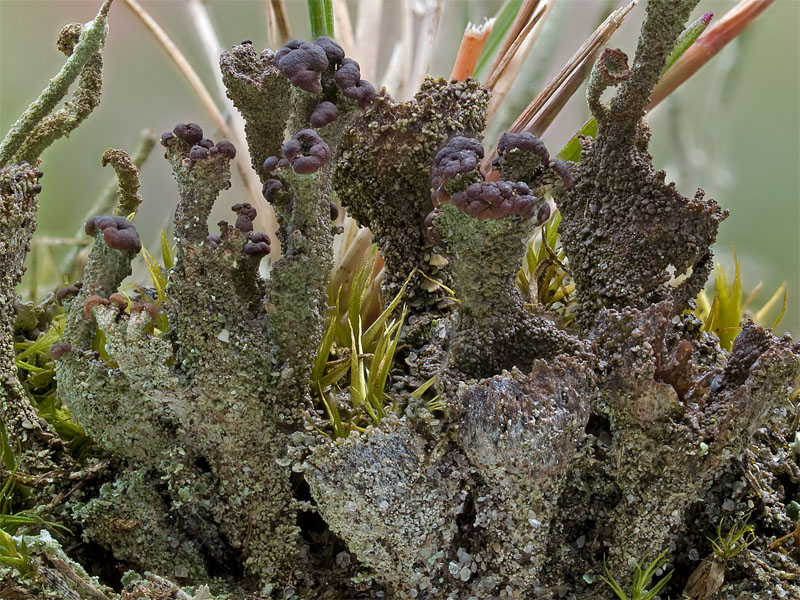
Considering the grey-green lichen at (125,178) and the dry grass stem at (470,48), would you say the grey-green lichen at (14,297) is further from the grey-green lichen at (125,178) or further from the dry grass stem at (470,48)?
the dry grass stem at (470,48)

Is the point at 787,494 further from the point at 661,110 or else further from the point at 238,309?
the point at 661,110

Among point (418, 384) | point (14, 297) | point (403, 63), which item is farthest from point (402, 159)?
point (403, 63)

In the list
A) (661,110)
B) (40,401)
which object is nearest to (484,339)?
(40,401)

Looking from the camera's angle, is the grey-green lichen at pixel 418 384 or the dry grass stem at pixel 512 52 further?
the dry grass stem at pixel 512 52

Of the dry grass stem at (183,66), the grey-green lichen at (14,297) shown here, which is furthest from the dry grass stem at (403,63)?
the grey-green lichen at (14,297)

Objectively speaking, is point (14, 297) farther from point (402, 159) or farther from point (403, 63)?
point (403, 63)

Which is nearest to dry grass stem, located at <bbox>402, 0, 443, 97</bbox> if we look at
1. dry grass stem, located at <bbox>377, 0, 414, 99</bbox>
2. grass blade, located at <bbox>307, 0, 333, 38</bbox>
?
dry grass stem, located at <bbox>377, 0, 414, 99</bbox>
